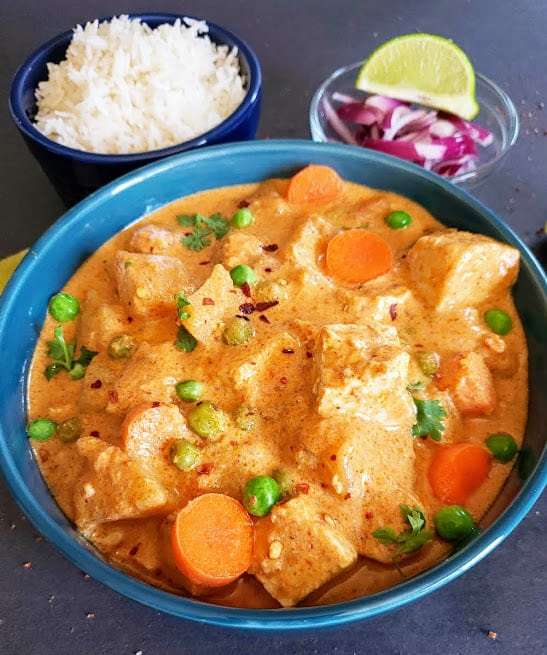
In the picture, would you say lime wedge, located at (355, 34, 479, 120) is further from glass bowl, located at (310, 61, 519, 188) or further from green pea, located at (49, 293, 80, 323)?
green pea, located at (49, 293, 80, 323)

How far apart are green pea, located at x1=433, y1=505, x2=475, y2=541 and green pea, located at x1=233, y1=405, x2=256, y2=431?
0.67 meters

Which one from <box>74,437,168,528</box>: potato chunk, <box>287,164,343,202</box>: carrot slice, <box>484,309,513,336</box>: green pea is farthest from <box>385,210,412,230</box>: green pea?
<box>74,437,168,528</box>: potato chunk

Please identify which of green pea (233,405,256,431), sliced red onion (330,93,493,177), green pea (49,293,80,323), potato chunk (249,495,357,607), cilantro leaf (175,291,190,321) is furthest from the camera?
sliced red onion (330,93,493,177)

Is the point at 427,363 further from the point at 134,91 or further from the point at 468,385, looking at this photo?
the point at 134,91

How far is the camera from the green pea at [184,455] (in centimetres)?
222

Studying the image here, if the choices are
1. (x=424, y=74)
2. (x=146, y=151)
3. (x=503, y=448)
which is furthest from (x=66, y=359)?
(x=424, y=74)

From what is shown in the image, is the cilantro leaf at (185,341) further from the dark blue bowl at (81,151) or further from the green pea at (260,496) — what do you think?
the dark blue bowl at (81,151)

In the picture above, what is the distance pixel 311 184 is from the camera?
3.00 meters

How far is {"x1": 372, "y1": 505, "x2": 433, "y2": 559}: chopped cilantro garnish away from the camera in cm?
210

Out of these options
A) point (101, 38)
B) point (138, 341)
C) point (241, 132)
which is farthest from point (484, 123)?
point (138, 341)

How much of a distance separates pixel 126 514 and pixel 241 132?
72.9 inches

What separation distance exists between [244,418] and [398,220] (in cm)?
114

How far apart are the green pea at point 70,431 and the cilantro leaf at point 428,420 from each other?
1.16 meters

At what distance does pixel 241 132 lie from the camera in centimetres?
319
